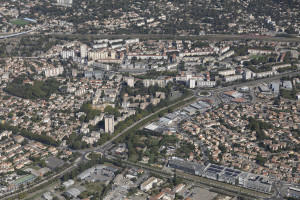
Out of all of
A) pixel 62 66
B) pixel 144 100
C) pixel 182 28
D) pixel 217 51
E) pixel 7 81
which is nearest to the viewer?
pixel 144 100

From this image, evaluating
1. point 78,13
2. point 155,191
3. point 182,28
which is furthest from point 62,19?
point 155,191

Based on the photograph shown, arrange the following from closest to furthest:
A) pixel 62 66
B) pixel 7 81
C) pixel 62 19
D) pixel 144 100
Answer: pixel 144 100 < pixel 7 81 < pixel 62 66 < pixel 62 19

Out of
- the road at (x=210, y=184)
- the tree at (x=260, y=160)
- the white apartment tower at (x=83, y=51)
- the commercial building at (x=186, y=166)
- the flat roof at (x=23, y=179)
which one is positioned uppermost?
the white apartment tower at (x=83, y=51)

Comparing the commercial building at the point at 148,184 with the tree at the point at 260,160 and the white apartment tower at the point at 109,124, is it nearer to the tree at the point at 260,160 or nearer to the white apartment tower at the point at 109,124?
the tree at the point at 260,160

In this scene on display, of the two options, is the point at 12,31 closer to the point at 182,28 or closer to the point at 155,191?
the point at 182,28

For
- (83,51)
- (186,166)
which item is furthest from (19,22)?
(186,166)

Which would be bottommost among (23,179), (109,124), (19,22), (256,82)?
(23,179)

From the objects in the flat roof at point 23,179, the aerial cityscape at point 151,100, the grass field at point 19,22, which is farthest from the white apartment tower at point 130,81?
the grass field at point 19,22

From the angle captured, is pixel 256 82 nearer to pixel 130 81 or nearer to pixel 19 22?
pixel 130 81

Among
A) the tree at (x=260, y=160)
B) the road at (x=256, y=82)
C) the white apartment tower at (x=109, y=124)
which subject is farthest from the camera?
the road at (x=256, y=82)
